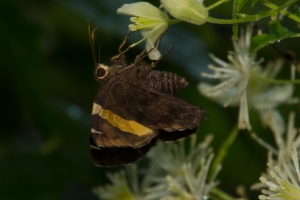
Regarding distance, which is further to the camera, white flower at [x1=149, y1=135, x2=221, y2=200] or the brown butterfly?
white flower at [x1=149, y1=135, x2=221, y2=200]

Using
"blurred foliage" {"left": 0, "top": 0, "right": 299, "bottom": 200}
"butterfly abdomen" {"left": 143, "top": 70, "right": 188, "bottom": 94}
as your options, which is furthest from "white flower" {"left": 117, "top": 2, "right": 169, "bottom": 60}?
"blurred foliage" {"left": 0, "top": 0, "right": 299, "bottom": 200}

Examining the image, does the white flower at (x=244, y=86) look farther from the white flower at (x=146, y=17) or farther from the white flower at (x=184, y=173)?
the white flower at (x=146, y=17)

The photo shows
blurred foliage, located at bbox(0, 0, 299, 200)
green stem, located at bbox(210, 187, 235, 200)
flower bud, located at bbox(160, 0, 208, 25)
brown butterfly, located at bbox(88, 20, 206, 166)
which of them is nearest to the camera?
flower bud, located at bbox(160, 0, 208, 25)

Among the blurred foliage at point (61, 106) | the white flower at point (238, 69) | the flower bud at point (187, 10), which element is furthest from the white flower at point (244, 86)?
the flower bud at point (187, 10)

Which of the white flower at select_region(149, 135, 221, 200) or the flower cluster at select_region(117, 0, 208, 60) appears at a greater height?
the flower cluster at select_region(117, 0, 208, 60)

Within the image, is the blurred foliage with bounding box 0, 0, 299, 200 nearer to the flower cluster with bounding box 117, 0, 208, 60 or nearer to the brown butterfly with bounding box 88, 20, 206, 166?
the brown butterfly with bounding box 88, 20, 206, 166

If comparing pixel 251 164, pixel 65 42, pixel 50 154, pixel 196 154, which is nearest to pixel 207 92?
pixel 196 154

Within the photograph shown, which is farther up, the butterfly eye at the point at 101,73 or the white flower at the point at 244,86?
the butterfly eye at the point at 101,73
